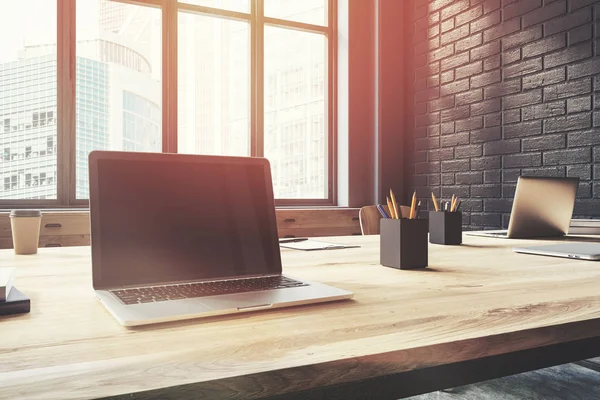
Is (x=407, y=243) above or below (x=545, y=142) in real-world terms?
below

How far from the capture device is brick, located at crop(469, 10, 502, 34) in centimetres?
312

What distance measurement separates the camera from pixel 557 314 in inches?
27.0

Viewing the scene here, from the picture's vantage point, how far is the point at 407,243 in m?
1.08

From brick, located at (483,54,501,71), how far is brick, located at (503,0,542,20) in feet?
0.79

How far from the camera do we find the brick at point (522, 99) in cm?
284

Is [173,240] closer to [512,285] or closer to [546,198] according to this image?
[512,285]

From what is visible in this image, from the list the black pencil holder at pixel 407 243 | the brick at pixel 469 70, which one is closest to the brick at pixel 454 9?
the brick at pixel 469 70

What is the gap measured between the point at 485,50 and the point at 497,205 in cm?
101

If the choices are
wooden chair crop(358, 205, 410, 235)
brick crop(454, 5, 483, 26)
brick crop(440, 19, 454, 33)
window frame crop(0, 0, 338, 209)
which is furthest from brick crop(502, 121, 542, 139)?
window frame crop(0, 0, 338, 209)

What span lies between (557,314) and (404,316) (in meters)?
0.22

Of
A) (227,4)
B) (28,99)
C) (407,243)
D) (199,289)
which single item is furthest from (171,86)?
(199,289)

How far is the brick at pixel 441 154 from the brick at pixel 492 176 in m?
0.34

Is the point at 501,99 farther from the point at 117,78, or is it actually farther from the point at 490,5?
the point at 117,78

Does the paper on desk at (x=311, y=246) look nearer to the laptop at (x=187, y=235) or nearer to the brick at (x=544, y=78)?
the laptop at (x=187, y=235)
